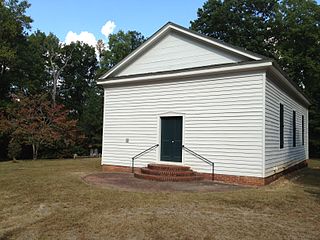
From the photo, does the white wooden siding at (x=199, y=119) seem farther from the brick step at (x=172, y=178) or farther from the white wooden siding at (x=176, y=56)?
the white wooden siding at (x=176, y=56)

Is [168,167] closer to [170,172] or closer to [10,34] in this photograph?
[170,172]

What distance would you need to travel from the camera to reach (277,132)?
12.6 m

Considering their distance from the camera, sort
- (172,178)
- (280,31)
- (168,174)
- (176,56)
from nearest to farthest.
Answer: (172,178) → (168,174) → (176,56) → (280,31)

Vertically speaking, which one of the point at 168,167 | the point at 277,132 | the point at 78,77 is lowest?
the point at 168,167

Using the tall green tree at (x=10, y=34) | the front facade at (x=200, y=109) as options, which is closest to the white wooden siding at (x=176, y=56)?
the front facade at (x=200, y=109)

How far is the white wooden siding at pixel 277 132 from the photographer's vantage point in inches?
442

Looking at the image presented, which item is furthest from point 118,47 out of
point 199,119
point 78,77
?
point 199,119

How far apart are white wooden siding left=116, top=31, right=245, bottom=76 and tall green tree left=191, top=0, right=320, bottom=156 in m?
21.2

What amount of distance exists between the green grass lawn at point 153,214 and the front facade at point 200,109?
6.87 feet

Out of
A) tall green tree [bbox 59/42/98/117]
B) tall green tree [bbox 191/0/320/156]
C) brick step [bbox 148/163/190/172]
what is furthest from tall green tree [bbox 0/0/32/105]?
brick step [bbox 148/163/190/172]

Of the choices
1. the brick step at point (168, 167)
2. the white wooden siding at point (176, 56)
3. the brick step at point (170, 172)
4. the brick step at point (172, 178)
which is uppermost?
the white wooden siding at point (176, 56)

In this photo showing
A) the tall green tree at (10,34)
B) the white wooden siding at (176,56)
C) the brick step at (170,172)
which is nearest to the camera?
the brick step at (170,172)

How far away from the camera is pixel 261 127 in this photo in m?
10.7

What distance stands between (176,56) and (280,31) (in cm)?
2512
